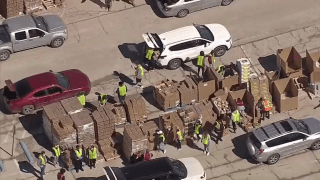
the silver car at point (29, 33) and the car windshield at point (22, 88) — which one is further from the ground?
the silver car at point (29, 33)

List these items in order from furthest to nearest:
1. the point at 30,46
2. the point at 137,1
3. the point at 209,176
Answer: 1. the point at 137,1
2. the point at 30,46
3. the point at 209,176

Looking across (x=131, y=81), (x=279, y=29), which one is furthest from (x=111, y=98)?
(x=279, y=29)

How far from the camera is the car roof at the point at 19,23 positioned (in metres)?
44.7

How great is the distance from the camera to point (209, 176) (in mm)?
38812

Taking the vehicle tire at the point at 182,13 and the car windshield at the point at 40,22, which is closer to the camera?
the car windshield at the point at 40,22

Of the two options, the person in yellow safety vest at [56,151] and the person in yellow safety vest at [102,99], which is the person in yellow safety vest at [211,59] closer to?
the person in yellow safety vest at [102,99]

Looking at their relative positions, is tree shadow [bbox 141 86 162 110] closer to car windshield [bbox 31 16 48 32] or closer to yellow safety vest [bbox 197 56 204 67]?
yellow safety vest [bbox 197 56 204 67]

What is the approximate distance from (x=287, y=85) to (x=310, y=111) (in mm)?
1650

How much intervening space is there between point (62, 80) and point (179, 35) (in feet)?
20.7

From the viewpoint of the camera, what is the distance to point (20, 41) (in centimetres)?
4491

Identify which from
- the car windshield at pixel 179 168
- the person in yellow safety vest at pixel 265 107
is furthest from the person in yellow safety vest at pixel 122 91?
the person in yellow safety vest at pixel 265 107

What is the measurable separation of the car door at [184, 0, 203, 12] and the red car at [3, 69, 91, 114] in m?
8.10

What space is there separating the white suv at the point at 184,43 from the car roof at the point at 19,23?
584 cm

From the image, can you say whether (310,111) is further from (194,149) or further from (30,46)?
(30,46)
